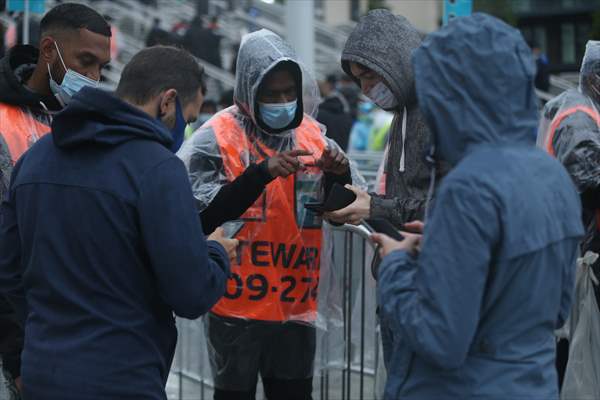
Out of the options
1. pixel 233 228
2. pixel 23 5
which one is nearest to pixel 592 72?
pixel 233 228

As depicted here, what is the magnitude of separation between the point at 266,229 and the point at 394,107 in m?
0.78

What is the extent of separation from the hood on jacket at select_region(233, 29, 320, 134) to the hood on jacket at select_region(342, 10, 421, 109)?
372mm

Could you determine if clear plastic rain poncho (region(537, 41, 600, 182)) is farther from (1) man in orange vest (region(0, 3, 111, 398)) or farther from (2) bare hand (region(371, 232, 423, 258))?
(1) man in orange vest (region(0, 3, 111, 398))

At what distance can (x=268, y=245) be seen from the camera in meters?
4.11

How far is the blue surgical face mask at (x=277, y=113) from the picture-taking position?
4074mm

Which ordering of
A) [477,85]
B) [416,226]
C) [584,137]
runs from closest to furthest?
1. [477,85]
2. [416,226]
3. [584,137]

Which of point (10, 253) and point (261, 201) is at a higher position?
point (10, 253)

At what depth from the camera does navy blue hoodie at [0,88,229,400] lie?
8.72 feet

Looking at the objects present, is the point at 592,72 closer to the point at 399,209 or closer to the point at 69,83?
the point at 399,209

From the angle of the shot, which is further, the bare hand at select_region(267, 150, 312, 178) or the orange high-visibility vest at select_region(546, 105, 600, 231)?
the orange high-visibility vest at select_region(546, 105, 600, 231)

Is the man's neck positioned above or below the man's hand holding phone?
above

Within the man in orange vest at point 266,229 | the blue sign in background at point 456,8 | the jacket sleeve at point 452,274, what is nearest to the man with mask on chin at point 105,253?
the jacket sleeve at point 452,274

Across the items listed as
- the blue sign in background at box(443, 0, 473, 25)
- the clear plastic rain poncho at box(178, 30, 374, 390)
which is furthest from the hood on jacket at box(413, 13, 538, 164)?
the blue sign in background at box(443, 0, 473, 25)

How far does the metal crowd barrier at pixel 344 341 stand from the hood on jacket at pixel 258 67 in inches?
26.8
